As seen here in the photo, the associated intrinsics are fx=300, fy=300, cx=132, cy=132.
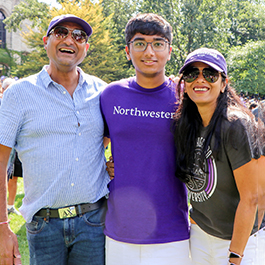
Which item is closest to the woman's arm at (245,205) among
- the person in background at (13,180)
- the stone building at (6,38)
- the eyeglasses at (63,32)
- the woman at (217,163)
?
the woman at (217,163)

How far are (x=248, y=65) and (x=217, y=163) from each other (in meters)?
22.2

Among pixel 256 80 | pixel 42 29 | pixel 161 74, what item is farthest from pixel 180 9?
pixel 161 74

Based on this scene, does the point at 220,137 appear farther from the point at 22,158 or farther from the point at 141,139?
the point at 22,158

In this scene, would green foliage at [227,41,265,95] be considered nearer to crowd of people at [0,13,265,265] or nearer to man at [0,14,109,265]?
crowd of people at [0,13,265,265]

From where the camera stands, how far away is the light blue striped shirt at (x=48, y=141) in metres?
2.32

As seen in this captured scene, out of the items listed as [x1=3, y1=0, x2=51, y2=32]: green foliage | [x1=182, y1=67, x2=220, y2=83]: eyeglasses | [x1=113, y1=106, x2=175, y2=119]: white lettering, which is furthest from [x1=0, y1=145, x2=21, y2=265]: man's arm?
[x1=3, y1=0, x2=51, y2=32]: green foliage

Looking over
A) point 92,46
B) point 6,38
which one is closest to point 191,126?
point 92,46

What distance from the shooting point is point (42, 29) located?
81.0 feet

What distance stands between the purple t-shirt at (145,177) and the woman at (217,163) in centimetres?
12

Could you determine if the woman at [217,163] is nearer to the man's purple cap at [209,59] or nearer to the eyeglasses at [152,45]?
the man's purple cap at [209,59]

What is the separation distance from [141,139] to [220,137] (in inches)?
26.4

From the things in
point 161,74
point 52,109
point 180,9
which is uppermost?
point 180,9

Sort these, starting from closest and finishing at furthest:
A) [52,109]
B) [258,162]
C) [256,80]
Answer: [258,162]
[52,109]
[256,80]

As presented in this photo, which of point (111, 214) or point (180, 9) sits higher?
point (180, 9)
